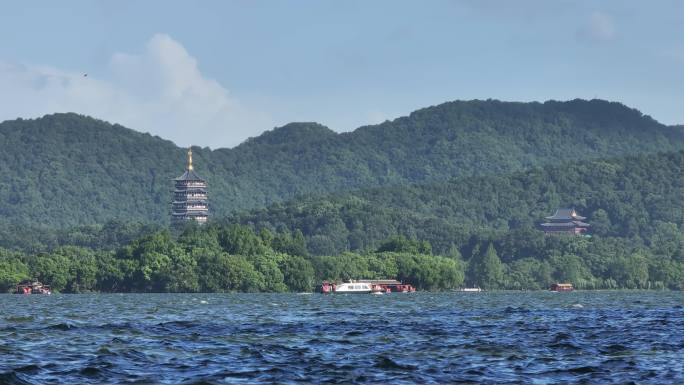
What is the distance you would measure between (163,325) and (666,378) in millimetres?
40289

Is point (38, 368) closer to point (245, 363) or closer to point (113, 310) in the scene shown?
point (245, 363)

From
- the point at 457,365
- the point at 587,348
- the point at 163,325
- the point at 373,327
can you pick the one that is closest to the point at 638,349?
the point at 587,348

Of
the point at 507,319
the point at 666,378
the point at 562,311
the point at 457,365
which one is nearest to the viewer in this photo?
the point at 666,378

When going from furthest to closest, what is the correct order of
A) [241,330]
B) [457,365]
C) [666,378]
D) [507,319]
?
[507,319], [241,330], [457,365], [666,378]

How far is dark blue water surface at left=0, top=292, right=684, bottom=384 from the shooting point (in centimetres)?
5419

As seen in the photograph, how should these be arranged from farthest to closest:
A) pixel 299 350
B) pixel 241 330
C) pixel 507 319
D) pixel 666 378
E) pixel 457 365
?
1. pixel 507 319
2. pixel 241 330
3. pixel 299 350
4. pixel 457 365
5. pixel 666 378

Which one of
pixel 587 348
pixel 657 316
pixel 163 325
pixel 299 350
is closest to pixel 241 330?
pixel 163 325

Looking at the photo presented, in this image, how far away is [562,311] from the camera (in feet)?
382

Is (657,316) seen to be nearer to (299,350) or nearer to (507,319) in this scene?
(507,319)

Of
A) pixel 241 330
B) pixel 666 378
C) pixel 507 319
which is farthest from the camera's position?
pixel 507 319

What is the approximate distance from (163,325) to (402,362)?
29840mm

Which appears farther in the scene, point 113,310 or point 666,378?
point 113,310

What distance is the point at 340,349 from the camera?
6700 centimetres

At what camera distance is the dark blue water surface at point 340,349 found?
5419 cm
